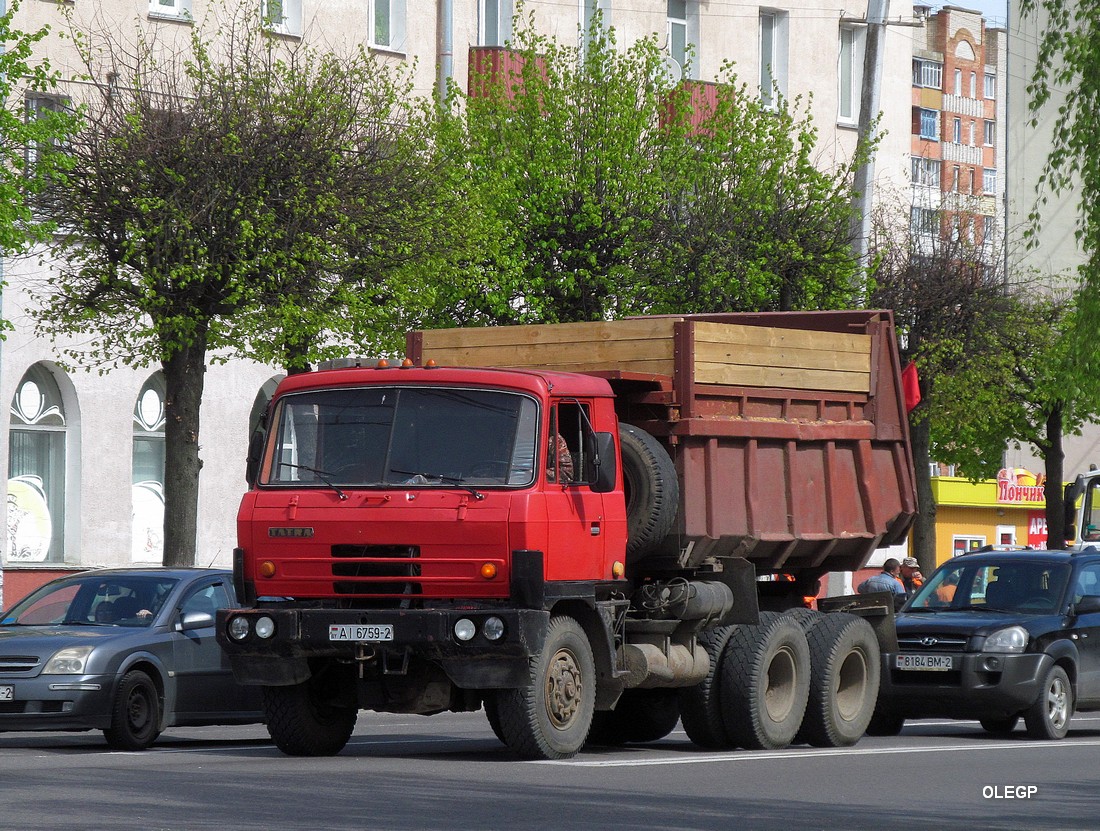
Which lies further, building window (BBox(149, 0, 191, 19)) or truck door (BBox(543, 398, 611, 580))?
building window (BBox(149, 0, 191, 19))

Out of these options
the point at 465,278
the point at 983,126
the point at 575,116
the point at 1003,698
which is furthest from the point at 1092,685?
the point at 983,126

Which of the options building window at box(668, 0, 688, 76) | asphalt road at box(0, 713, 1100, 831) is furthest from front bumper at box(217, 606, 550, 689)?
building window at box(668, 0, 688, 76)

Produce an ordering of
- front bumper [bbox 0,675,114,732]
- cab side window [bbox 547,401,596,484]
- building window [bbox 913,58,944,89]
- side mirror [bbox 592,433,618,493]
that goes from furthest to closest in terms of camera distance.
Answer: building window [bbox 913,58,944,89] → front bumper [bbox 0,675,114,732] → side mirror [bbox 592,433,618,493] → cab side window [bbox 547,401,596,484]

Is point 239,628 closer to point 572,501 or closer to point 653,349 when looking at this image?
point 572,501

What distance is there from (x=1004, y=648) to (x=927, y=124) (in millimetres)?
87621

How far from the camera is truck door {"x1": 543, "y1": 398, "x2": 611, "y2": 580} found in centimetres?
1340

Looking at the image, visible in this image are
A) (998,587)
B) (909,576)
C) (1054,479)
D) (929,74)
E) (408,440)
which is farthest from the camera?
(929,74)

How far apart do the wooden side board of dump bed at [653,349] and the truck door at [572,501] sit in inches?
45.4

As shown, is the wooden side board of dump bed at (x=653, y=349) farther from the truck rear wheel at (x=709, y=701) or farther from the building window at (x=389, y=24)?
the building window at (x=389, y=24)

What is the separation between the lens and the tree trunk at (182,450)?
2275 cm

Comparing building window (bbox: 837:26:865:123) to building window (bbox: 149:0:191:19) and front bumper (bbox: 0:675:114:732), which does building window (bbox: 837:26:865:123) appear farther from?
front bumper (bbox: 0:675:114:732)

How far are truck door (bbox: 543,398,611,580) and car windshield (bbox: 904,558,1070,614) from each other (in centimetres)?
558

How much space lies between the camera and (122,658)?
15.1 m

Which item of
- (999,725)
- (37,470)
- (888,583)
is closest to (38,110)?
(37,470)
